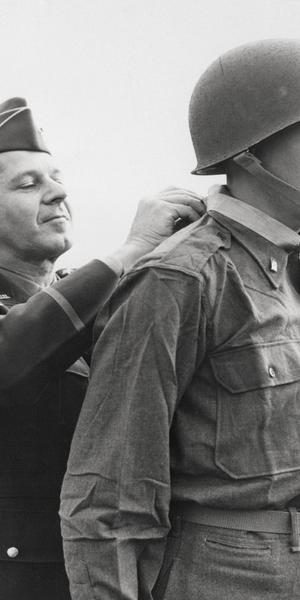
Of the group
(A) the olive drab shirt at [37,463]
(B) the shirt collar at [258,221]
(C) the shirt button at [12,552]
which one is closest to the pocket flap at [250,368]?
(B) the shirt collar at [258,221]

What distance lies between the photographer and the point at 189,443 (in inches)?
87.6

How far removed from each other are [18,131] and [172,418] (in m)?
1.71

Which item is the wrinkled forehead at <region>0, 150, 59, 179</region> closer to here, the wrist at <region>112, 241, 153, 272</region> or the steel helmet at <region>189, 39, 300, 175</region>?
the wrist at <region>112, 241, 153, 272</region>

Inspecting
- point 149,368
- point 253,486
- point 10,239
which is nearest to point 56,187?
point 10,239

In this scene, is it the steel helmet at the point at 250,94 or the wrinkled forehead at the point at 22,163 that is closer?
the steel helmet at the point at 250,94

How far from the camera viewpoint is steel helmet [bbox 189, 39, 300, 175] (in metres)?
2.46

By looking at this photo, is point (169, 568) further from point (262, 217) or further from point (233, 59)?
point (233, 59)

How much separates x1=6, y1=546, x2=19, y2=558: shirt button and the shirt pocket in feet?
3.89

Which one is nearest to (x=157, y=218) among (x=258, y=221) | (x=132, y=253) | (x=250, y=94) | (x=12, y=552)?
(x=132, y=253)

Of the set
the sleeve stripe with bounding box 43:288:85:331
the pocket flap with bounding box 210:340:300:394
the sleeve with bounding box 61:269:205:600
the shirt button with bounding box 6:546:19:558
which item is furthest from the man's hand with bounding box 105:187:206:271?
the shirt button with bounding box 6:546:19:558

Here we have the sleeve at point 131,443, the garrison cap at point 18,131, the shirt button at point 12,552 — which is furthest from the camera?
the garrison cap at point 18,131

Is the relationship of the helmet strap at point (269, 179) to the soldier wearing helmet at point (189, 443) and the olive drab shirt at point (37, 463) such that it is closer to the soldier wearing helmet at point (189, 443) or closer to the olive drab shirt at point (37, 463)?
the soldier wearing helmet at point (189, 443)

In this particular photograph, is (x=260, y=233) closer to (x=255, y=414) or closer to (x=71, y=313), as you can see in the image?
(x=255, y=414)

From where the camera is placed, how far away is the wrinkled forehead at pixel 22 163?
11.0 feet
